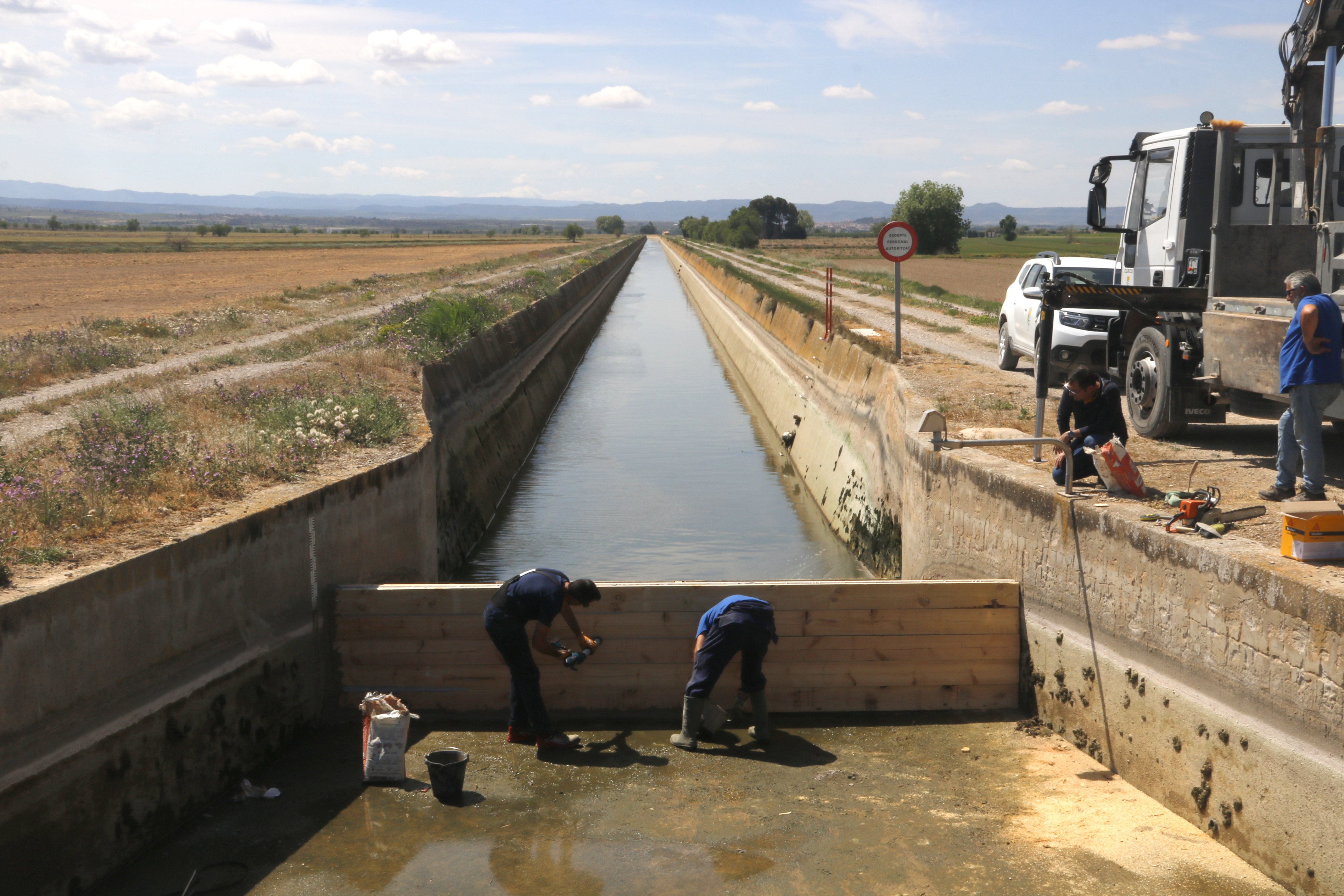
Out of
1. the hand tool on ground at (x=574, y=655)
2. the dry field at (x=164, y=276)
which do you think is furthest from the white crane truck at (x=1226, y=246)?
the dry field at (x=164, y=276)

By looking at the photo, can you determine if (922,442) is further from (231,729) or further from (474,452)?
(474,452)

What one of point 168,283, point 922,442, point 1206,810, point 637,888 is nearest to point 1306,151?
point 922,442

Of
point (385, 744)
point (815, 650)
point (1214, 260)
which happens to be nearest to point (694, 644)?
point (815, 650)

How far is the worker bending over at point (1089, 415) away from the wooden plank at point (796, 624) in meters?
1.40

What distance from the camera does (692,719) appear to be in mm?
8820

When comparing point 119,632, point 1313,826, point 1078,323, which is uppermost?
point 1078,323

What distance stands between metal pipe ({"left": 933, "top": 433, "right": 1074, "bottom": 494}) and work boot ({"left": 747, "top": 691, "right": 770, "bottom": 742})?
2.78 meters

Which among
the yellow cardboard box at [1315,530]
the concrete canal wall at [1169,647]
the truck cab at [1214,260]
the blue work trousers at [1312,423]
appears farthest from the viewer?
the truck cab at [1214,260]

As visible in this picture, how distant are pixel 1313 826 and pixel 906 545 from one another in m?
6.83

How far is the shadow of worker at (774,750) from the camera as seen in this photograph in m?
8.66

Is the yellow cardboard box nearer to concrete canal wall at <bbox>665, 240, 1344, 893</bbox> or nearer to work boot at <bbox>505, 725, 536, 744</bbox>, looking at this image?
concrete canal wall at <bbox>665, 240, 1344, 893</bbox>

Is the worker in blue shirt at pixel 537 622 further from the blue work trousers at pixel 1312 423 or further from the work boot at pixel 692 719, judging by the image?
the blue work trousers at pixel 1312 423

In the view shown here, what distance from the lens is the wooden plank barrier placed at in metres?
9.54

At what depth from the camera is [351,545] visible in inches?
420
